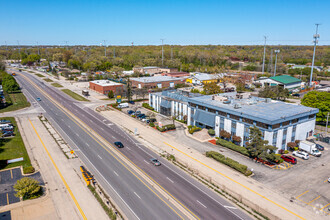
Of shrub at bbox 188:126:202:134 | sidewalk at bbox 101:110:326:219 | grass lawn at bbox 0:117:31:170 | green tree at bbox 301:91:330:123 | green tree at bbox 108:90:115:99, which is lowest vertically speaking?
sidewalk at bbox 101:110:326:219

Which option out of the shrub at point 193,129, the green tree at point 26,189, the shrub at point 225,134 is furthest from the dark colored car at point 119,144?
the shrub at point 225,134

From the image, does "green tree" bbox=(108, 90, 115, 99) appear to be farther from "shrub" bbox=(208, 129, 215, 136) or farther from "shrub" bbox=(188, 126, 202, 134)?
A: "shrub" bbox=(208, 129, 215, 136)

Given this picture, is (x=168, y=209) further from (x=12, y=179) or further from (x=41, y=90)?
(x=41, y=90)

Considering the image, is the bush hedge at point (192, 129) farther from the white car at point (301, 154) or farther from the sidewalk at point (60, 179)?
the sidewalk at point (60, 179)

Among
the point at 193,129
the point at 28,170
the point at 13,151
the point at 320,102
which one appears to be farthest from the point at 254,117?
the point at 13,151

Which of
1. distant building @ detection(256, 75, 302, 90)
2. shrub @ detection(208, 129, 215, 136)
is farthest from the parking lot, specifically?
distant building @ detection(256, 75, 302, 90)

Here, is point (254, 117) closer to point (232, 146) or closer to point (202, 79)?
point (232, 146)
